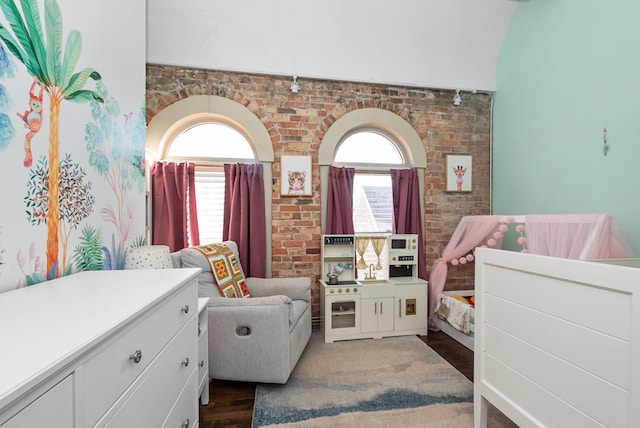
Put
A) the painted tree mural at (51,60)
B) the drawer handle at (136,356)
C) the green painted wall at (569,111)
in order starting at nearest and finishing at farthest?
the drawer handle at (136,356)
the painted tree mural at (51,60)
the green painted wall at (569,111)

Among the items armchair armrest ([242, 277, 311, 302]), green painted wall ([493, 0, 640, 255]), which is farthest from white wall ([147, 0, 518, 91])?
armchair armrest ([242, 277, 311, 302])

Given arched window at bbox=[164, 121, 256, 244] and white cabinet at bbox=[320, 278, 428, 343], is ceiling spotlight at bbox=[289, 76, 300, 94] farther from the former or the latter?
white cabinet at bbox=[320, 278, 428, 343]

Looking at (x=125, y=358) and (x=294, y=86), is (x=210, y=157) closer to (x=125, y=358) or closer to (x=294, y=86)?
(x=294, y=86)

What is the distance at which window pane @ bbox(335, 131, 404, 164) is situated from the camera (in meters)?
3.63

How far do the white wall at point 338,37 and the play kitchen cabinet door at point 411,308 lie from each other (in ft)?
7.80

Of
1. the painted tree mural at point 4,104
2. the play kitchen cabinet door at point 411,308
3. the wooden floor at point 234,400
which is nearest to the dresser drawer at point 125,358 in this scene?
the painted tree mural at point 4,104

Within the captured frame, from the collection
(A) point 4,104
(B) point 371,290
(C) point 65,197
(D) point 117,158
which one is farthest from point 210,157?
(B) point 371,290

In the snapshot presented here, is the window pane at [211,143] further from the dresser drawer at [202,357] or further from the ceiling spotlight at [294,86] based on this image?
the dresser drawer at [202,357]

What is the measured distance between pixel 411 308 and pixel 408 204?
120cm

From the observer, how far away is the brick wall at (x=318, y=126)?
316 centimetres

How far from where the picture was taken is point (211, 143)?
3.35 metres

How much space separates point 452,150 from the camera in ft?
12.2

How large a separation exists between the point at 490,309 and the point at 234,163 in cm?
272

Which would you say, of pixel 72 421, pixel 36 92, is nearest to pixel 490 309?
pixel 72 421
